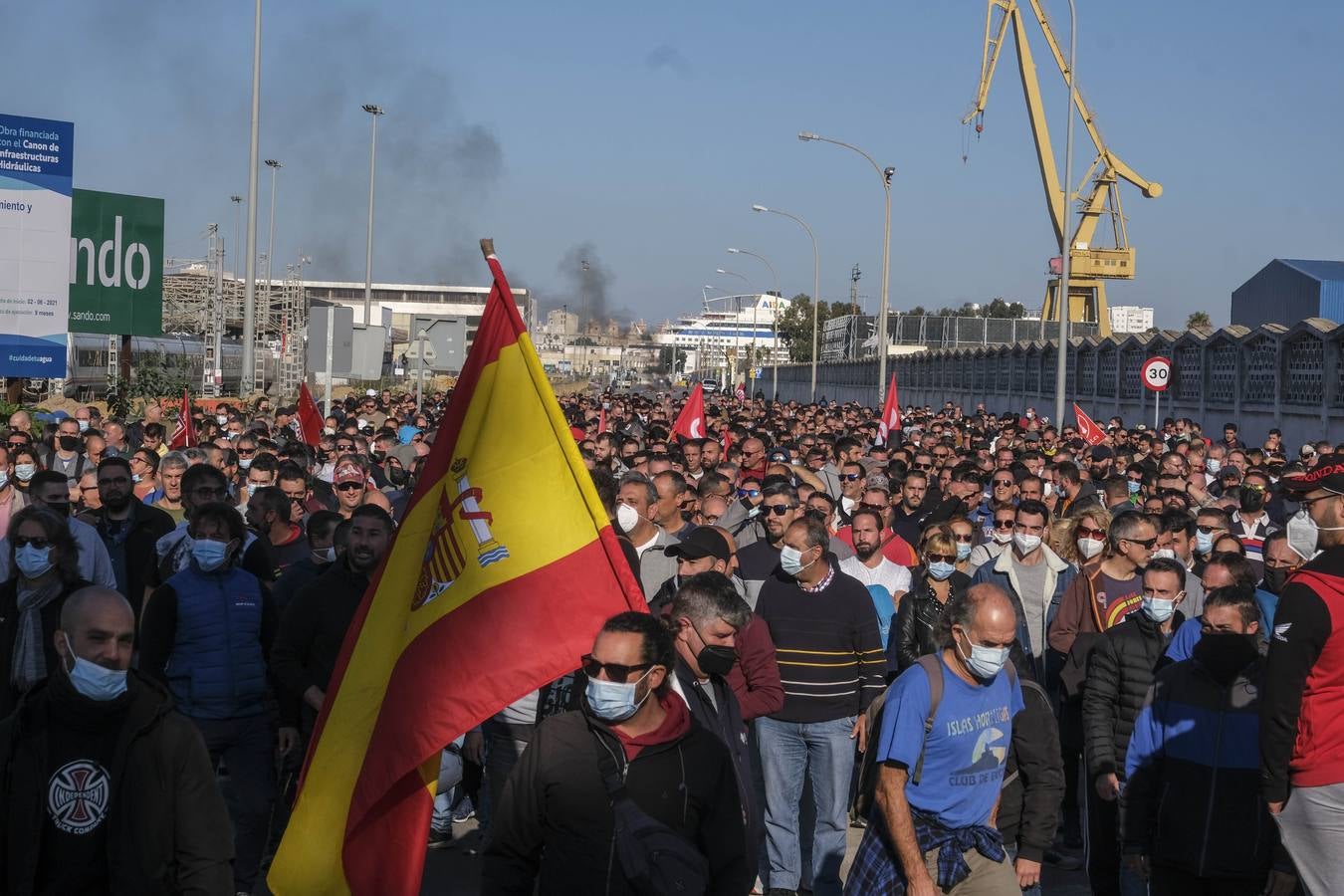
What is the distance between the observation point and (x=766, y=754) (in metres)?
7.32

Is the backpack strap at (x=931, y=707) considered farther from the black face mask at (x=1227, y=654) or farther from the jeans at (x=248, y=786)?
the jeans at (x=248, y=786)

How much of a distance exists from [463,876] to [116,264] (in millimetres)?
25990

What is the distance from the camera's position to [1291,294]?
56.2m

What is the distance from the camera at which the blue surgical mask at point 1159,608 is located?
6977 millimetres

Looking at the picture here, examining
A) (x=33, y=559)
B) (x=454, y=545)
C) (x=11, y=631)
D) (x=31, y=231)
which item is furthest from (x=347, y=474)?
(x=31, y=231)

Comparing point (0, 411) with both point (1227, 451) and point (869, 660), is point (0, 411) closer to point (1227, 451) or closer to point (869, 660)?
point (1227, 451)

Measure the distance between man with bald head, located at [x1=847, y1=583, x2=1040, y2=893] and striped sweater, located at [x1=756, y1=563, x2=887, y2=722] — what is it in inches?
80.5

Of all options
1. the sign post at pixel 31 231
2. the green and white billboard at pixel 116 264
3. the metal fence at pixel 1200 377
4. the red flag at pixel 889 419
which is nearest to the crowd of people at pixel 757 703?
the sign post at pixel 31 231

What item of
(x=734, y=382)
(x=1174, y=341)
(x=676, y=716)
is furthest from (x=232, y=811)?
(x=734, y=382)

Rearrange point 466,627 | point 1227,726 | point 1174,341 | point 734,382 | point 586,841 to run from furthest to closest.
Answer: point 734,382 → point 1174,341 → point 1227,726 → point 466,627 → point 586,841

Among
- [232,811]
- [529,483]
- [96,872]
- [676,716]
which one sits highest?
[529,483]

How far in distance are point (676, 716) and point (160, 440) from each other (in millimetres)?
14708

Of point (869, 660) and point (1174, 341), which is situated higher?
point (1174, 341)

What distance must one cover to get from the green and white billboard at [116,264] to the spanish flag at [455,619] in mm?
27628
